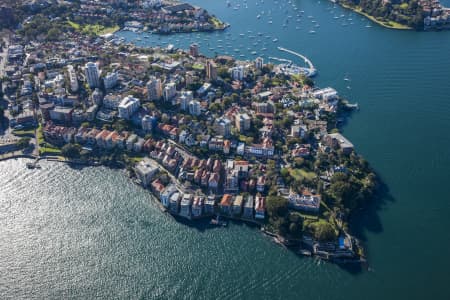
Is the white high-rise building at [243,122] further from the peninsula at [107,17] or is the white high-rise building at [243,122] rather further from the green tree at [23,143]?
the peninsula at [107,17]

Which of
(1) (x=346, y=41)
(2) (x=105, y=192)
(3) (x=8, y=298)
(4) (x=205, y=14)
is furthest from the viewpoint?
(4) (x=205, y=14)

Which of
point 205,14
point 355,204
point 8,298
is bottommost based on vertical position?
point 8,298

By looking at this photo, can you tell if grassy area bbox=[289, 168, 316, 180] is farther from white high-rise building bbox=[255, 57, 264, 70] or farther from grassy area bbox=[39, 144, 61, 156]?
grassy area bbox=[39, 144, 61, 156]

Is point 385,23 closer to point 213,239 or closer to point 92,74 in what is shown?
point 92,74

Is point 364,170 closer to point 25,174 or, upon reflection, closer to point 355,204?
point 355,204

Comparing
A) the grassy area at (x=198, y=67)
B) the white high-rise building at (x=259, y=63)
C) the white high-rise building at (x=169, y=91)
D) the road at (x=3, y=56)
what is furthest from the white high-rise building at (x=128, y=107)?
Result: the road at (x=3, y=56)

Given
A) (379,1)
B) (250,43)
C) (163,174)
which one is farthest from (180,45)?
(379,1)

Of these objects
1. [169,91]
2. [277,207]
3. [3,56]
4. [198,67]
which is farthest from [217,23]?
[277,207]
